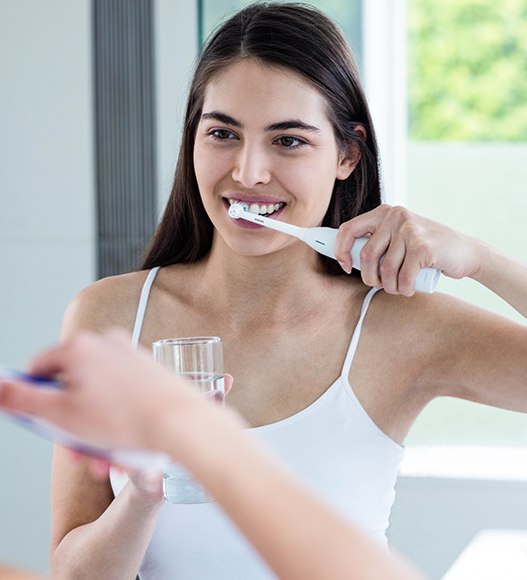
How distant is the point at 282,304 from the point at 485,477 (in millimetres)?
946

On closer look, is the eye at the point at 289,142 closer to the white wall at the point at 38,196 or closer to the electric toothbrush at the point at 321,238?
the electric toothbrush at the point at 321,238

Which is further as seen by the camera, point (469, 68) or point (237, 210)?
point (469, 68)

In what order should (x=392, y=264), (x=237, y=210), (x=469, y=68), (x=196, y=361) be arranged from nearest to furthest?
(x=196, y=361)
(x=392, y=264)
(x=237, y=210)
(x=469, y=68)

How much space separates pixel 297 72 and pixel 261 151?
13 cm

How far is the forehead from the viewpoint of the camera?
4.31 feet

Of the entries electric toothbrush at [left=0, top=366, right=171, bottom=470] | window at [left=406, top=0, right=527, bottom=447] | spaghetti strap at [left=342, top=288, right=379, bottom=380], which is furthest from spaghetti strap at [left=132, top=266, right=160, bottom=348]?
window at [left=406, top=0, right=527, bottom=447]

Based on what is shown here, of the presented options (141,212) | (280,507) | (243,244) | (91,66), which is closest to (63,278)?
(141,212)

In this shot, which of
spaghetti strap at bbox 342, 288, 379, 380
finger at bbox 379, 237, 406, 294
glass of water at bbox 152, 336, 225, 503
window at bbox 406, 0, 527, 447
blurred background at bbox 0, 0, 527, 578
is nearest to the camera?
glass of water at bbox 152, 336, 225, 503

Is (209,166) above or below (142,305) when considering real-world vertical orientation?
above

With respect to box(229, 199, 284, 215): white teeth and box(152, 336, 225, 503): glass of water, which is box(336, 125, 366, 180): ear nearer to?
box(229, 199, 284, 215): white teeth

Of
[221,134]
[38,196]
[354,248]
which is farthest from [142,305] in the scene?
[38,196]

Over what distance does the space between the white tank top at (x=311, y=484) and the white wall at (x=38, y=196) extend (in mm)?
1092

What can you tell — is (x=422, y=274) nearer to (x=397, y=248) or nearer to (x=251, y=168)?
(x=397, y=248)

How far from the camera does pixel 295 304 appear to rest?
1.48 m
